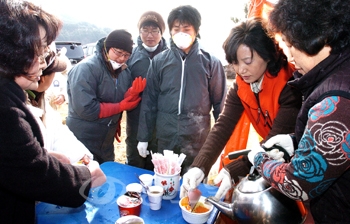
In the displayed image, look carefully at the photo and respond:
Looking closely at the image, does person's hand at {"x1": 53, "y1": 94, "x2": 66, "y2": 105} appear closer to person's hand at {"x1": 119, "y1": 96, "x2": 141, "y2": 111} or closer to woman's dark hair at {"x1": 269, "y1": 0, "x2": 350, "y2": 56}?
person's hand at {"x1": 119, "y1": 96, "x2": 141, "y2": 111}

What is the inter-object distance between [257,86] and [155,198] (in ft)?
3.39

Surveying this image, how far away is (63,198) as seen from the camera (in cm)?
114

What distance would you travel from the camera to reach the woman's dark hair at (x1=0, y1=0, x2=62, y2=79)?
935 mm

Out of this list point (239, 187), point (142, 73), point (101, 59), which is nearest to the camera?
point (239, 187)

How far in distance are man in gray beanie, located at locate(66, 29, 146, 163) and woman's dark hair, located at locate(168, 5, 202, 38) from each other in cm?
50

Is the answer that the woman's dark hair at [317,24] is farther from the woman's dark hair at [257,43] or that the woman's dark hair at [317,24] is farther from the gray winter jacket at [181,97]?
the gray winter jacket at [181,97]

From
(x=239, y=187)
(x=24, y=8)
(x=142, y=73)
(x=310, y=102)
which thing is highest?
(x=24, y=8)

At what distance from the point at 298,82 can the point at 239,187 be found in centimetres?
57

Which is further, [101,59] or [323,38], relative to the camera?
[101,59]

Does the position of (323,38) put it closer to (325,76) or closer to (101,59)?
(325,76)

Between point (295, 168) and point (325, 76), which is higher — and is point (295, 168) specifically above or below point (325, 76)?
below

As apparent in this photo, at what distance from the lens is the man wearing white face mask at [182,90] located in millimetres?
2645

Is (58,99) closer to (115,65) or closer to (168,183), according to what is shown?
(115,65)

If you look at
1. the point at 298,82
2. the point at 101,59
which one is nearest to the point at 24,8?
the point at 298,82
